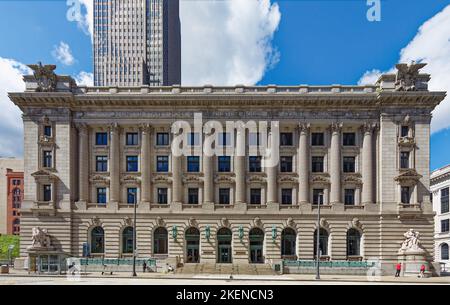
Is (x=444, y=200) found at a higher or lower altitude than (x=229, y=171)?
lower

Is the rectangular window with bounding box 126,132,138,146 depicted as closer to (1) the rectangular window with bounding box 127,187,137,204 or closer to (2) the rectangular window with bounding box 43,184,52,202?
(1) the rectangular window with bounding box 127,187,137,204

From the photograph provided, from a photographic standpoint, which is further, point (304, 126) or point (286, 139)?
point (286, 139)

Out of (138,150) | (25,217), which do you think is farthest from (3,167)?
(138,150)

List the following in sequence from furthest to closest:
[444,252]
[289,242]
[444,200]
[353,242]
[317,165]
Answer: [444,200] → [444,252] → [317,165] → [289,242] → [353,242]

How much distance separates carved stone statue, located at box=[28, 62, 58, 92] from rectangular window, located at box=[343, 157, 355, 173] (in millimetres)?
43420

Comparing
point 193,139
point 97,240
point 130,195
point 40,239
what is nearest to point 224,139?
point 193,139

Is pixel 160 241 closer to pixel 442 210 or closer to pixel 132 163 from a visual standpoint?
pixel 132 163

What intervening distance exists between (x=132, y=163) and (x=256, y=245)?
2150cm

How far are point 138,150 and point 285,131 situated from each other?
2176 cm

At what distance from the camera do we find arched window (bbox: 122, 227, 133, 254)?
149 ft

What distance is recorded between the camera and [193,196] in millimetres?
46469

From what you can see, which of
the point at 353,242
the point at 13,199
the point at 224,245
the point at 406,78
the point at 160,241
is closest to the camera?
the point at 406,78

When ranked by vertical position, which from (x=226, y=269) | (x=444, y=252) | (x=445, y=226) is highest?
(x=445, y=226)
